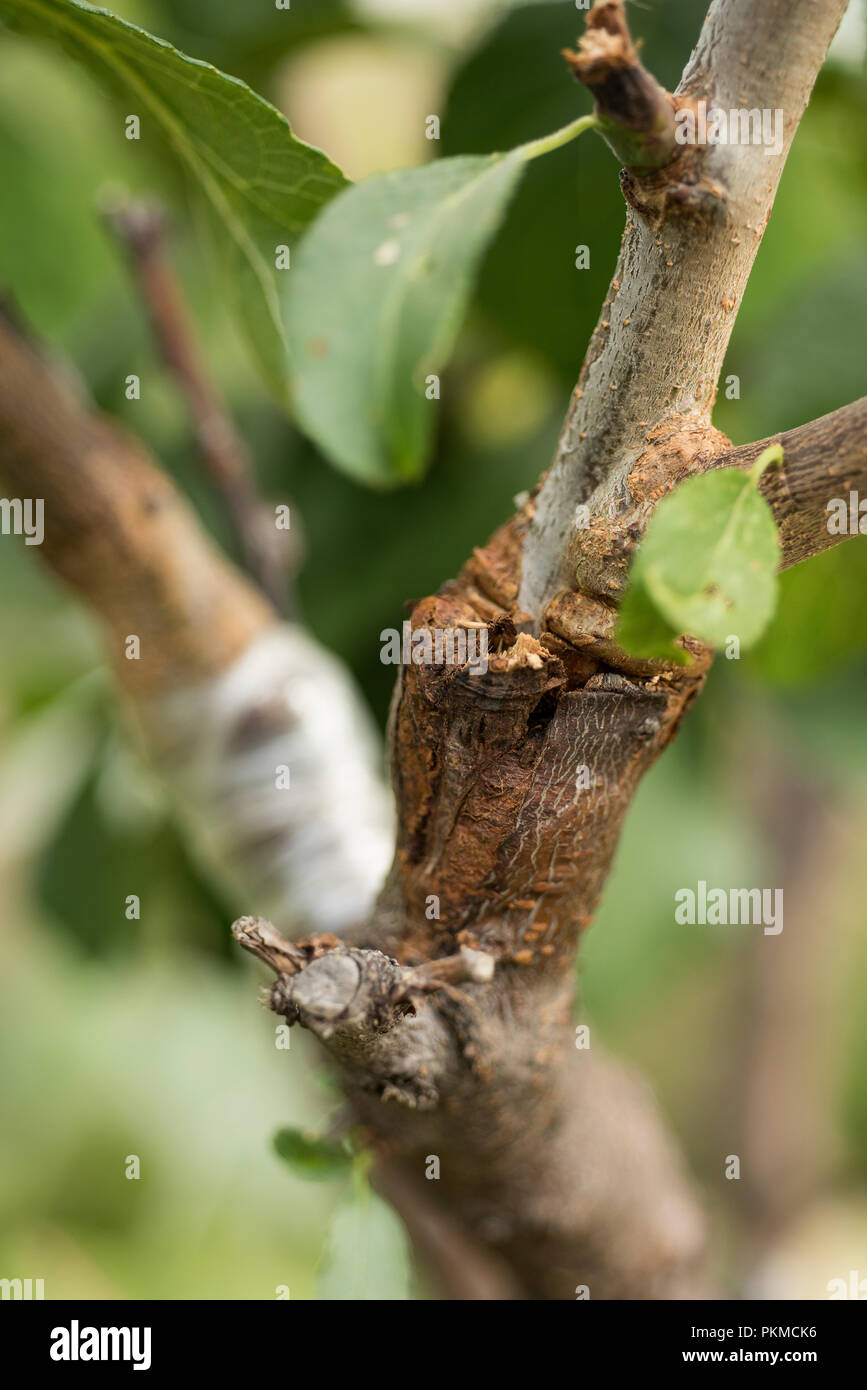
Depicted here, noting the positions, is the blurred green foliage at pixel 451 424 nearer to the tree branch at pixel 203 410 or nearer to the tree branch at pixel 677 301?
the tree branch at pixel 203 410

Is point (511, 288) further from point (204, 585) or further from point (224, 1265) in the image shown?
point (224, 1265)

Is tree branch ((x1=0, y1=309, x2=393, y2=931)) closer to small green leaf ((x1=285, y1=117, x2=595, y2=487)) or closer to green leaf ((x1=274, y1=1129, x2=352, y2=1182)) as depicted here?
green leaf ((x1=274, y1=1129, x2=352, y2=1182))

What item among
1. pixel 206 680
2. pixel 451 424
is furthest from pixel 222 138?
pixel 451 424

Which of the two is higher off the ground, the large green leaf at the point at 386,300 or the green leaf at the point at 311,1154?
the large green leaf at the point at 386,300

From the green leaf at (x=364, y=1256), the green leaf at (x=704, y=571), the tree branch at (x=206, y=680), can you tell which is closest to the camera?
the green leaf at (x=704, y=571)

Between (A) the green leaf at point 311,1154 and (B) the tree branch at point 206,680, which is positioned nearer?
(A) the green leaf at point 311,1154

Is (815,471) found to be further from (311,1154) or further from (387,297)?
(311,1154)

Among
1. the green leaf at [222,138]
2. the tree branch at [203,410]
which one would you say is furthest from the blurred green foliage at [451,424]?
the green leaf at [222,138]

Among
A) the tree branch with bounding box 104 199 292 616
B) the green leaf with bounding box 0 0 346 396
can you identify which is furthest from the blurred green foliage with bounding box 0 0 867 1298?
the green leaf with bounding box 0 0 346 396

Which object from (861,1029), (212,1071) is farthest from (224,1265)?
(861,1029)
